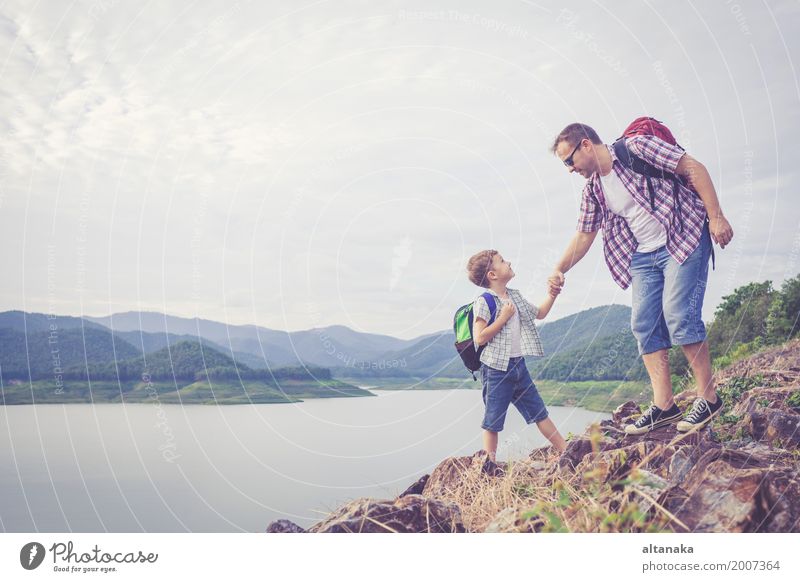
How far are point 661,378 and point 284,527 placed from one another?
2.67 m

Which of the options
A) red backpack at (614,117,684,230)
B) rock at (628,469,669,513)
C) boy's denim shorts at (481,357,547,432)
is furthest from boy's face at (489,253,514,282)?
rock at (628,469,669,513)

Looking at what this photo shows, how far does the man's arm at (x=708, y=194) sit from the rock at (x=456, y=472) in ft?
6.77

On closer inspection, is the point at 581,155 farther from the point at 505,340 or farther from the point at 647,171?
the point at 505,340

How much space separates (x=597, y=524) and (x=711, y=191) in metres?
2.17

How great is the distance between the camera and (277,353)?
18.2 feet

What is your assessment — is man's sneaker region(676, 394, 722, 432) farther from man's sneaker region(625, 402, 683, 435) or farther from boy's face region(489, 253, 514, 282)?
boy's face region(489, 253, 514, 282)

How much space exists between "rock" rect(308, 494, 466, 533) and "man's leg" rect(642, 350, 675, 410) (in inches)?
66.8

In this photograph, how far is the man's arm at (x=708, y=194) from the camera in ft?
12.8

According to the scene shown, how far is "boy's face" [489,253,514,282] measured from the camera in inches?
179

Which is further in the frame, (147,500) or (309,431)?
(309,431)

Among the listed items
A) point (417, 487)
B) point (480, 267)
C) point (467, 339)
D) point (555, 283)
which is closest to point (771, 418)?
point (555, 283)

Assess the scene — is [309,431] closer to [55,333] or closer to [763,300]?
[55,333]

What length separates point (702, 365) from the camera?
13.4ft
